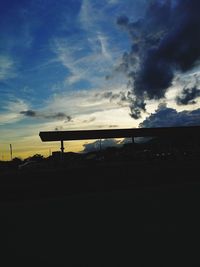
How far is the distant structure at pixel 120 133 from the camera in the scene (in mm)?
22344

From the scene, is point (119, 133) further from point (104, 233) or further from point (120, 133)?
point (104, 233)

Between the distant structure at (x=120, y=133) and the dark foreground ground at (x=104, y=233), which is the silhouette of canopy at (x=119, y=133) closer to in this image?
the distant structure at (x=120, y=133)

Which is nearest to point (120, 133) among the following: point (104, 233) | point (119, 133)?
point (119, 133)

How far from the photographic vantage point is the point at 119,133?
923 inches

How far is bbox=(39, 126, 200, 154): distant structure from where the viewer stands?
22344 mm

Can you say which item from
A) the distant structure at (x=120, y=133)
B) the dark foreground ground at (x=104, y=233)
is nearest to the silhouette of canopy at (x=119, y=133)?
the distant structure at (x=120, y=133)

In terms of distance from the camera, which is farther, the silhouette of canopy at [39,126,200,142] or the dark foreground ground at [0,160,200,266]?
the silhouette of canopy at [39,126,200,142]

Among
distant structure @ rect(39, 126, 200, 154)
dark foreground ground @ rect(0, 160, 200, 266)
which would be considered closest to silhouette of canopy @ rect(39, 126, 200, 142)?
distant structure @ rect(39, 126, 200, 154)

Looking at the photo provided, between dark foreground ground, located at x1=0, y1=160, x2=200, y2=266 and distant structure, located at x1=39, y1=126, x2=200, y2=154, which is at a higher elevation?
distant structure, located at x1=39, y1=126, x2=200, y2=154

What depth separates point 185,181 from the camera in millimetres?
15906

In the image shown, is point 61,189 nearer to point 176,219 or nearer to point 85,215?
point 85,215

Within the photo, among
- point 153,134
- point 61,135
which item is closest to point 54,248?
point 61,135

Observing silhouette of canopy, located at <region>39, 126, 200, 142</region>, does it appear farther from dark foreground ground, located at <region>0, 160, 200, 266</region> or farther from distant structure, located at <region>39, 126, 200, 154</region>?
dark foreground ground, located at <region>0, 160, 200, 266</region>

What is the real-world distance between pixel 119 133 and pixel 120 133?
8cm
